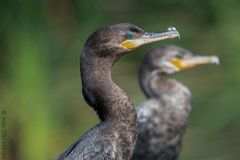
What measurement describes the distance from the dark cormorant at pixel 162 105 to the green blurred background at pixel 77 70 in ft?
2.91

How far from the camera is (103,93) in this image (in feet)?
24.3

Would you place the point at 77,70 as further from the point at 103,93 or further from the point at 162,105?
the point at 103,93

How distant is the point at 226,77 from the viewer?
39.9 ft

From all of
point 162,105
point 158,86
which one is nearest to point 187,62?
point 158,86

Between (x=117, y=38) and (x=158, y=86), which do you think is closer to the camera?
(x=117, y=38)

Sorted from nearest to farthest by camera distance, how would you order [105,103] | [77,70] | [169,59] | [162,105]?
[105,103] < [162,105] < [169,59] < [77,70]

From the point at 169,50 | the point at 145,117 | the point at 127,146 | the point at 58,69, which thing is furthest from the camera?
the point at 58,69

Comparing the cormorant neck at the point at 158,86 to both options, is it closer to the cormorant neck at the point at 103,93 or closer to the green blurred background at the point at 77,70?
the green blurred background at the point at 77,70

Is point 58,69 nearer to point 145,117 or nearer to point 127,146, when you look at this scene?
point 145,117

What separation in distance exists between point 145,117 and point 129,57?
2.16 metres

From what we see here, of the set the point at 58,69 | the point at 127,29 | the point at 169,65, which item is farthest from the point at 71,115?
the point at 127,29

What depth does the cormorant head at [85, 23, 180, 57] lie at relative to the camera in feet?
24.3

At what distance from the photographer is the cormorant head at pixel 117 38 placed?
24.3 feet

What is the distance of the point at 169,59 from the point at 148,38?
316cm
